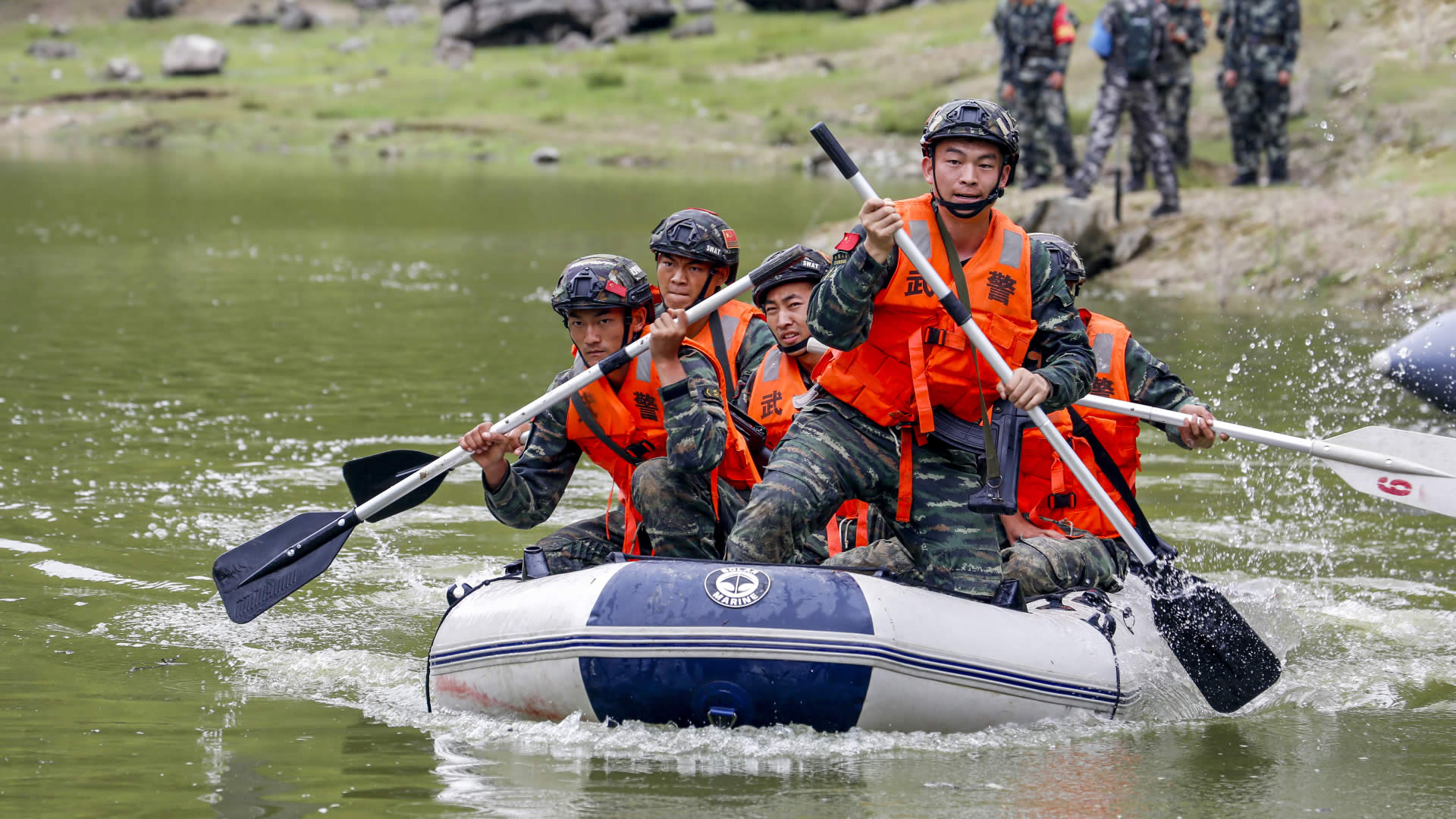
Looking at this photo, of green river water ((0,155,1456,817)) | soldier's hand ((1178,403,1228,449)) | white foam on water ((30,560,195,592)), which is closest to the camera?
green river water ((0,155,1456,817))

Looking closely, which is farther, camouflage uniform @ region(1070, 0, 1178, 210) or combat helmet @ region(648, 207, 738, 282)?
camouflage uniform @ region(1070, 0, 1178, 210)

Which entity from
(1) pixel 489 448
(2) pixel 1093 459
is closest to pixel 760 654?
(1) pixel 489 448

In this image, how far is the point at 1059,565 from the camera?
7.07 meters

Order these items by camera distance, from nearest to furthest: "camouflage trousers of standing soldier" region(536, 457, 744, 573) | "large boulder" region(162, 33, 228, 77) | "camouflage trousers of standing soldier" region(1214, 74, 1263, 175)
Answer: "camouflage trousers of standing soldier" region(536, 457, 744, 573)
"camouflage trousers of standing soldier" region(1214, 74, 1263, 175)
"large boulder" region(162, 33, 228, 77)

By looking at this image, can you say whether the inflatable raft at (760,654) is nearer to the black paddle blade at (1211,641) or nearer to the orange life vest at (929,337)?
the black paddle blade at (1211,641)

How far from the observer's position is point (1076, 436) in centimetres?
731

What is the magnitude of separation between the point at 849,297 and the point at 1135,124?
13.5 metres

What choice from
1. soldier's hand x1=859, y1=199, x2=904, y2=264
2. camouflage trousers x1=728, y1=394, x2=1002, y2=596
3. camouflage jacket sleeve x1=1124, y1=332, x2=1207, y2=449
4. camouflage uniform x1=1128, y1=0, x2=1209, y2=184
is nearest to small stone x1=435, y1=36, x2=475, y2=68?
camouflage uniform x1=1128, y1=0, x2=1209, y2=184

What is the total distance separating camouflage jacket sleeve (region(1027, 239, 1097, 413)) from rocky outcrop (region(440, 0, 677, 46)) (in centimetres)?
5882

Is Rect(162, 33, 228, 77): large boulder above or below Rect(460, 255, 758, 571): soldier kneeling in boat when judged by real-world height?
above

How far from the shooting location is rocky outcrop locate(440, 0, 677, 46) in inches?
2507

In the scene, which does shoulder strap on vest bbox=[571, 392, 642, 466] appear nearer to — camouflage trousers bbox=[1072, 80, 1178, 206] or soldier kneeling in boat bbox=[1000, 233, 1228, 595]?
soldier kneeling in boat bbox=[1000, 233, 1228, 595]

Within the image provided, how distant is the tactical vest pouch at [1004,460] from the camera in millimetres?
6309

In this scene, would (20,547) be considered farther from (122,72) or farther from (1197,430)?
(122,72)
